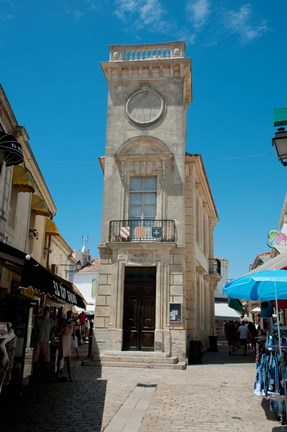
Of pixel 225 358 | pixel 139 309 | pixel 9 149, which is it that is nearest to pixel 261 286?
pixel 9 149

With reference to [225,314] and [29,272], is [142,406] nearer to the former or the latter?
[29,272]

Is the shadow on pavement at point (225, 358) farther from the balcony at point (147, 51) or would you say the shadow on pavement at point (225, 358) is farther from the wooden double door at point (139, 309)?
the balcony at point (147, 51)

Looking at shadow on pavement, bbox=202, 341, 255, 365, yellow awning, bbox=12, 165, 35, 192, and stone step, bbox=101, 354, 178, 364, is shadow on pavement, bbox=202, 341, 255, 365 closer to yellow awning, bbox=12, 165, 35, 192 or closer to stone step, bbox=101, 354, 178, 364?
stone step, bbox=101, 354, 178, 364

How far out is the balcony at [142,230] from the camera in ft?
53.6

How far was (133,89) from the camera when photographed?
1836 cm

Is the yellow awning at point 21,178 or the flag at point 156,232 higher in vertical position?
the yellow awning at point 21,178

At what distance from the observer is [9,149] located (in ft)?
36.9

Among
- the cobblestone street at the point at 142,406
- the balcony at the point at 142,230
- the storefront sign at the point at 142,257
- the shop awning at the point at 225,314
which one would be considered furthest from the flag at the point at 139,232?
the shop awning at the point at 225,314

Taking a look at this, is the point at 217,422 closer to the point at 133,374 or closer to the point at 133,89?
the point at 133,374

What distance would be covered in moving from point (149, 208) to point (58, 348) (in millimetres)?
7813

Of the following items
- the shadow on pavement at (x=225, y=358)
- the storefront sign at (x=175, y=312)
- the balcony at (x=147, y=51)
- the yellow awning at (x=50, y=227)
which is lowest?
the shadow on pavement at (x=225, y=358)

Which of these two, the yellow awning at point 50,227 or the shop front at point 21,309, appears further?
the yellow awning at point 50,227

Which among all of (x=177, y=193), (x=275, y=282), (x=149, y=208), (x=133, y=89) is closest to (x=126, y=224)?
(x=149, y=208)

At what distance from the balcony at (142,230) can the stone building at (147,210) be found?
0.04m
